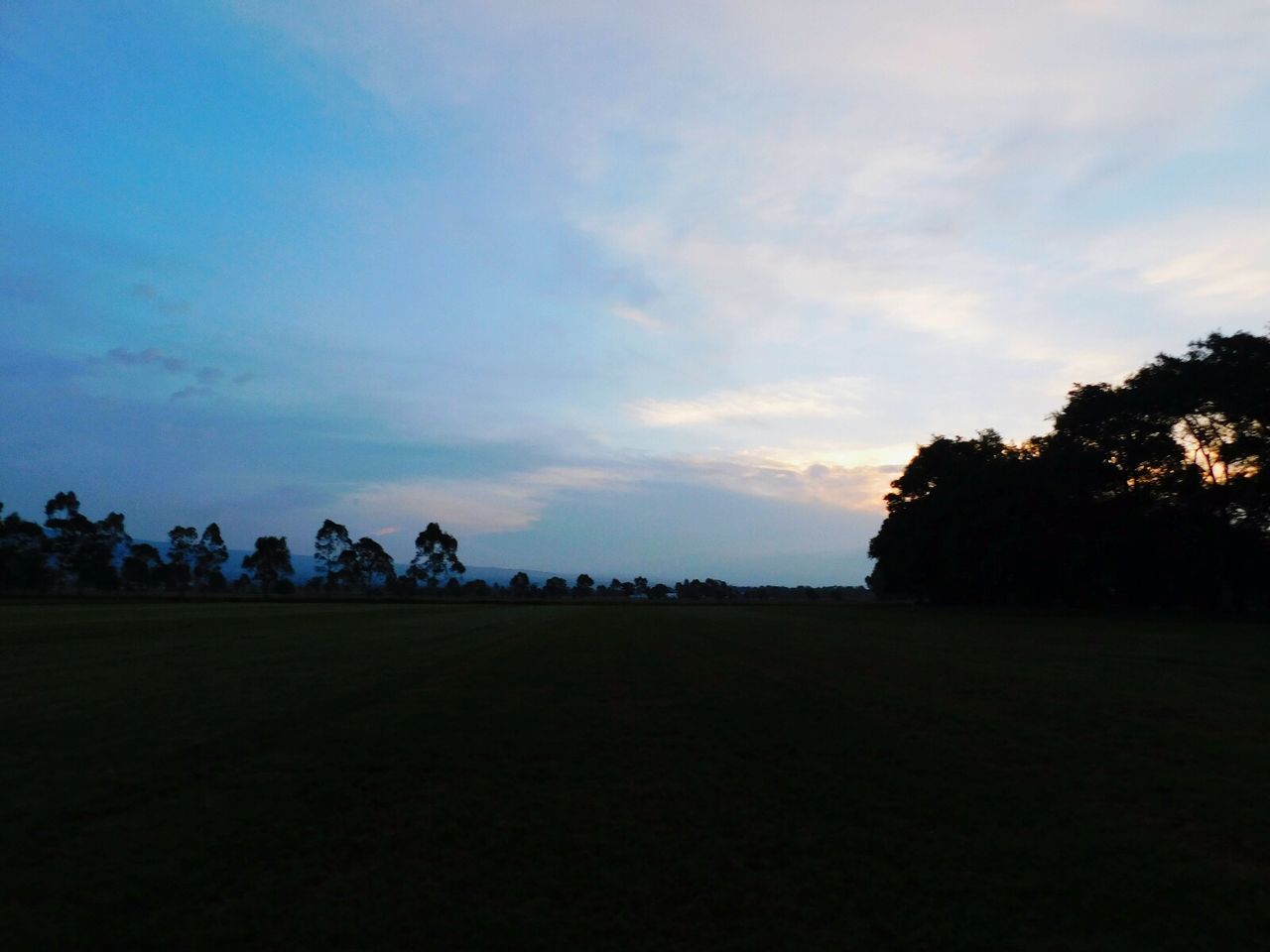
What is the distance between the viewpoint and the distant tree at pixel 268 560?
456 feet

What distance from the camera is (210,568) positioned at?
144 m

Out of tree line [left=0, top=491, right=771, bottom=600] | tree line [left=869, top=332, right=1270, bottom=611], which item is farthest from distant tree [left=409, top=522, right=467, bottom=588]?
tree line [left=869, top=332, right=1270, bottom=611]

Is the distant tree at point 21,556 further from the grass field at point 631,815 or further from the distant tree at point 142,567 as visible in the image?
the grass field at point 631,815

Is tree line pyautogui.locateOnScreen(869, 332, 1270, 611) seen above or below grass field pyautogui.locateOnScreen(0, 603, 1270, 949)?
above

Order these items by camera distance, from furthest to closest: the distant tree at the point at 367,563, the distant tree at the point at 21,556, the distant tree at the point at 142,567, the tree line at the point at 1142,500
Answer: the distant tree at the point at 367,563
the distant tree at the point at 142,567
the distant tree at the point at 21,556
the tree line at the point at 1142,500

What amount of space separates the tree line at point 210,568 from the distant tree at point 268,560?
16 cm

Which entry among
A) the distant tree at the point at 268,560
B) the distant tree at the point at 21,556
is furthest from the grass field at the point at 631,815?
the distant tree at the point at 268,560

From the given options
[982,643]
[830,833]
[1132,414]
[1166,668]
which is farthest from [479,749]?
[1132,414]

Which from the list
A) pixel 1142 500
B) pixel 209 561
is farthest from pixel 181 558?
pixel 1142 500

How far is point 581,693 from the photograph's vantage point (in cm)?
1537

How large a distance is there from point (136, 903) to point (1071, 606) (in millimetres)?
67405

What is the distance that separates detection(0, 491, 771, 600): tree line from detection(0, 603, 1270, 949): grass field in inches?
4486

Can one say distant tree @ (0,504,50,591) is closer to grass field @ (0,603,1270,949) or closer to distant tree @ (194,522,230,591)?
distant tree @ (194,522,230,591)

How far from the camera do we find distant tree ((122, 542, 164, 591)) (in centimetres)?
13075
